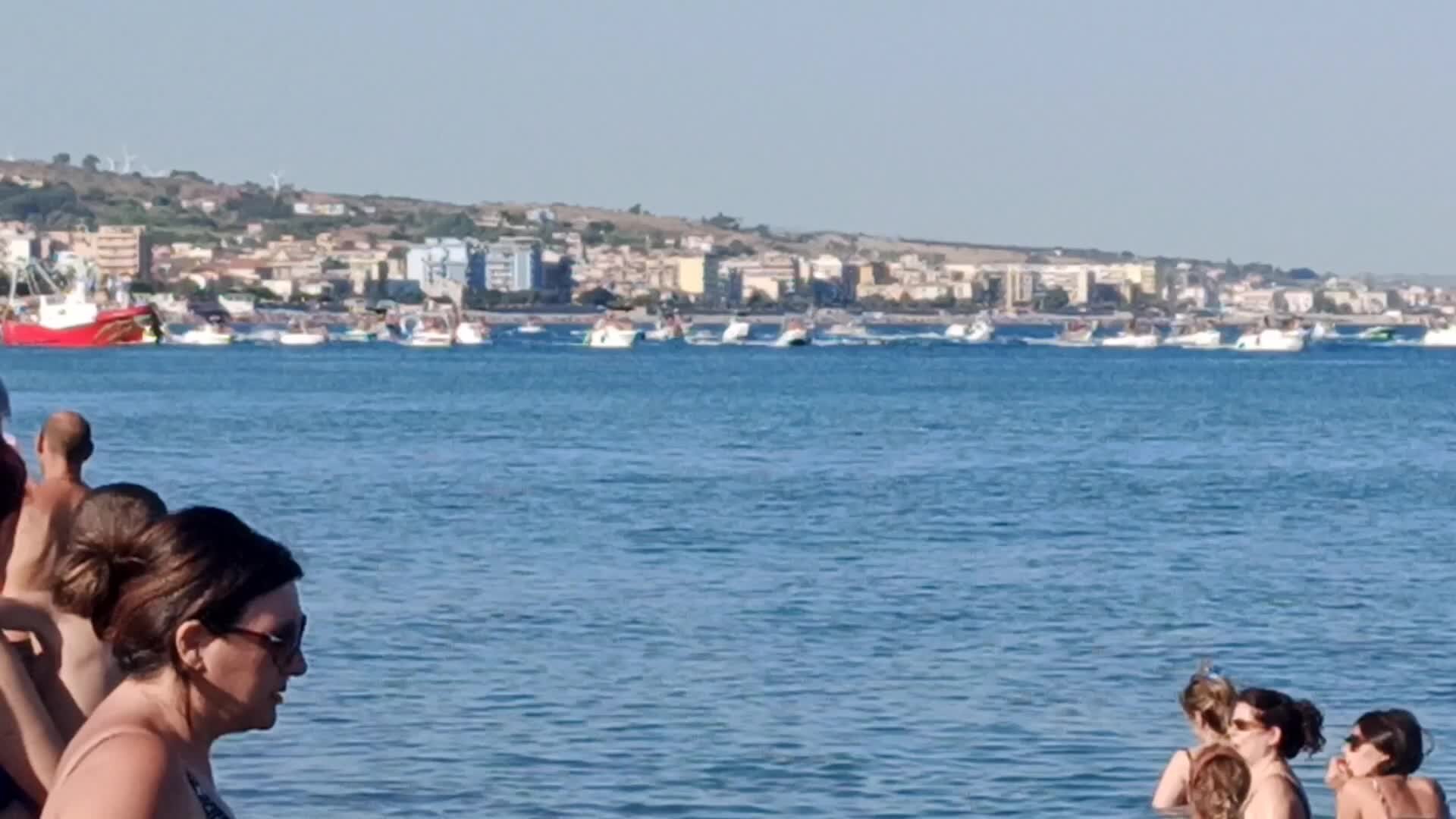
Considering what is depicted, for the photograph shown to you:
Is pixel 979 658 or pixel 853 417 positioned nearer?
pixel 979 658

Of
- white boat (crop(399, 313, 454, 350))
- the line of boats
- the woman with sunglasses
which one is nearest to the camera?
the woman with sunglasses

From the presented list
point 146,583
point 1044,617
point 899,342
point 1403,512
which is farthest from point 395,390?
point 899,342

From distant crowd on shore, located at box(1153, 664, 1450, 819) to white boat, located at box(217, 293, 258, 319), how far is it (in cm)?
17801

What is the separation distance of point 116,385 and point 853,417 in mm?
26985

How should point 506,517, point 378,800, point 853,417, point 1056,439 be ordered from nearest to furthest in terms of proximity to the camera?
1. point 378,800
2. point 506,517
3. point 1056,439
4. point 853,417

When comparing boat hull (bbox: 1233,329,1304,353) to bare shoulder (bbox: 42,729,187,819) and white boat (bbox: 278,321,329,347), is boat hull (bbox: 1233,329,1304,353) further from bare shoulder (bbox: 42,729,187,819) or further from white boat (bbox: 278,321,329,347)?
bare shoulder (bbox: 42,729,187,819)

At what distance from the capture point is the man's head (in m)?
5.69

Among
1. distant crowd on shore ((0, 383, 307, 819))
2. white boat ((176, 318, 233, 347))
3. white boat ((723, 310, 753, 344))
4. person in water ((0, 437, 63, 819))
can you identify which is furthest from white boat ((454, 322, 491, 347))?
distant crowd on shore ((0, 383, 307, 819))

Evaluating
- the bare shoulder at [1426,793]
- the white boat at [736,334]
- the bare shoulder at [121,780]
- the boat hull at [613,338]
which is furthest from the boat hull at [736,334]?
the bare shoulder at [121,780]

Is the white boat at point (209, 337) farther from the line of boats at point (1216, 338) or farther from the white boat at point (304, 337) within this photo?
the line of boats at point (1216, 338)

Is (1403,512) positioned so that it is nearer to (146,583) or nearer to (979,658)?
(979,658)

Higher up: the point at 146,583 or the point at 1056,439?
the point at 146,583

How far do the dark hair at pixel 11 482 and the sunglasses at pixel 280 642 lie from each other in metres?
0.77

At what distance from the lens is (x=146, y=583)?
2934 mm
